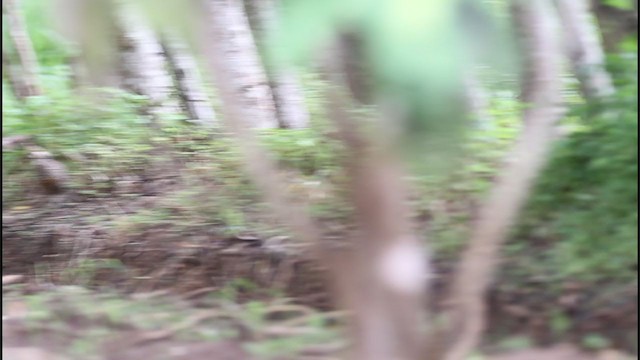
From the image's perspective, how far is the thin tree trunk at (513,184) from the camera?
3.35 meters

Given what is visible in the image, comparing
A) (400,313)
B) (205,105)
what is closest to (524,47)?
(400,313)

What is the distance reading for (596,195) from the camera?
447cm

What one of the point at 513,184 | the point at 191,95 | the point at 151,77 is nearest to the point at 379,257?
the point at 513,184

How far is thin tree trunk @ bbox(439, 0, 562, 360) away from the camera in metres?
3.35

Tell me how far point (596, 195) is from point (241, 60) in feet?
7.55

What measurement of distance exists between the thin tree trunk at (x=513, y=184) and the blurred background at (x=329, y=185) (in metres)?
0.01

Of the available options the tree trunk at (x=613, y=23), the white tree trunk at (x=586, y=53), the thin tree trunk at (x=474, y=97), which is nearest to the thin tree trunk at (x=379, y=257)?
the thin tree trunk at (x=474, y=97)

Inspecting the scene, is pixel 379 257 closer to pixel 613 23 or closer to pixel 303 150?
pixel 613 23

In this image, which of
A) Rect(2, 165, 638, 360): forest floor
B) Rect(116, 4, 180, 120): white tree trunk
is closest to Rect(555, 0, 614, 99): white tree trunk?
Rect(2, 165, 638, 360): forest floor

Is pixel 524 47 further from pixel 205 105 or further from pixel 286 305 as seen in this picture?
pixel 205 105

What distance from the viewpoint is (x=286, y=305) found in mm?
4859

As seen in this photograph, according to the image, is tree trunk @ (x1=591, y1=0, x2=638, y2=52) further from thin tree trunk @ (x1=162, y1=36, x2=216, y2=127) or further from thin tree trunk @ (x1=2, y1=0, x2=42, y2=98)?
thin tree trunk @ (x1=2, y1=0, x2=42, y2=98)

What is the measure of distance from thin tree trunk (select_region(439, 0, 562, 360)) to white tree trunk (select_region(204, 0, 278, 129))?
3.62 ft

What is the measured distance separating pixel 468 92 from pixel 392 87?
400mm
